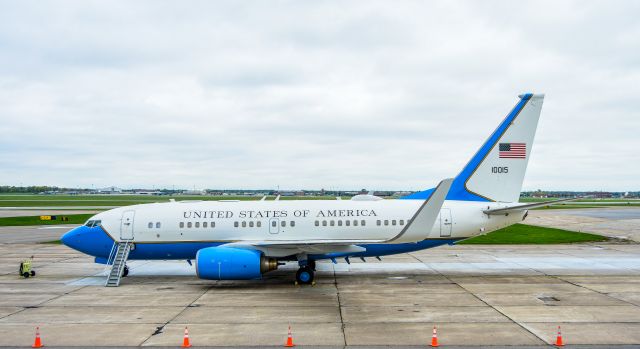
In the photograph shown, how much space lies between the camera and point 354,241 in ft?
66.2

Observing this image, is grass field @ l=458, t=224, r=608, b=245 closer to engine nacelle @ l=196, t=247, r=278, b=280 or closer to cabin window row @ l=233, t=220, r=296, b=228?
cabin window row @ l=233, t=220, r=296, b=228

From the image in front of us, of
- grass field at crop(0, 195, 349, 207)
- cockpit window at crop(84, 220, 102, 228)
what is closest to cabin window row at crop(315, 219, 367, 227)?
cockpit window at crop(84, 220, 102, 228)

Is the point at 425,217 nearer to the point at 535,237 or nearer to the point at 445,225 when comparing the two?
the point at 445,225

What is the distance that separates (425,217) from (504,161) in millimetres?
7542

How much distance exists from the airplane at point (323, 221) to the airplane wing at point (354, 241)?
0.08 meters

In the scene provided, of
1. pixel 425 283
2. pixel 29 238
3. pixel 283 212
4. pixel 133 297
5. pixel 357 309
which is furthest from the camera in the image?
pixel 29 238

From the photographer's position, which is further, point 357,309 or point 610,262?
point 610,262

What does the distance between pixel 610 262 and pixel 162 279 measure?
22.9m

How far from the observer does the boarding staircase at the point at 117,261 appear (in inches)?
821

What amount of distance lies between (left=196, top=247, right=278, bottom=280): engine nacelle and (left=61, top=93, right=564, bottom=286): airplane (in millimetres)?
936

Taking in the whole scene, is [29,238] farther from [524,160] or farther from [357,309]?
[524,160]

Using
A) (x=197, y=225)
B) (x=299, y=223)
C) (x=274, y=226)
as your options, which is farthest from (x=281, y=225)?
(x=197, y=225)

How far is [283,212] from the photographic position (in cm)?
2228

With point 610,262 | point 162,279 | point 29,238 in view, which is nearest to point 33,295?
point 162,279
